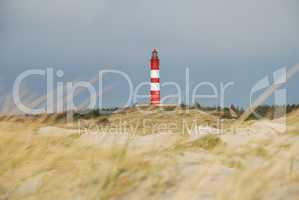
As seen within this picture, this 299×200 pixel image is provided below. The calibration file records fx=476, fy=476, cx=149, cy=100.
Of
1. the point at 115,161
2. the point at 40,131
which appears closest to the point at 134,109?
the point at 40,131

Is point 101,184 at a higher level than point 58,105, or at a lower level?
lower

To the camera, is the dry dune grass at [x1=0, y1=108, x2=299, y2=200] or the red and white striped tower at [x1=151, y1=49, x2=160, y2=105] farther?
the red and white striped tower at [x1=151, y1=49, x2=160, y2=105]

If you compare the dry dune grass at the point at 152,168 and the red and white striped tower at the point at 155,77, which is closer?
the dry dune grass at the point at 152,168

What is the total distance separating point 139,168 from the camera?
2.25 meters

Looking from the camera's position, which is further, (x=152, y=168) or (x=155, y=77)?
(x=155, y=77)

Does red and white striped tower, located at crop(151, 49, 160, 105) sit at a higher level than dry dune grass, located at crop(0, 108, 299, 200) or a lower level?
higher

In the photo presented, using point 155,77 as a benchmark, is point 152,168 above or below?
below

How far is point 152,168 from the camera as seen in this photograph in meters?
2.23

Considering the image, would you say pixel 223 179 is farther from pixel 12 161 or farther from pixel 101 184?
pixel 12 161

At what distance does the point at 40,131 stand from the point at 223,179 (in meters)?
1.93

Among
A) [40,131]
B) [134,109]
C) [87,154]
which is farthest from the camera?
[134,109]

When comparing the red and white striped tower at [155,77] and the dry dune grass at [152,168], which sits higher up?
the red and white striped tower at [155,77]

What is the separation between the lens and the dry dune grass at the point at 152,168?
6.37 feet

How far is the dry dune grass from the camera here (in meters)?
1.94
